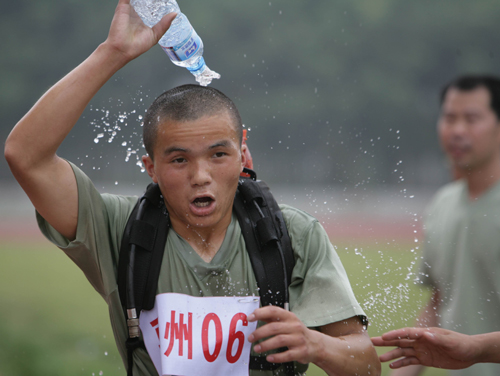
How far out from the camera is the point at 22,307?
1302cm

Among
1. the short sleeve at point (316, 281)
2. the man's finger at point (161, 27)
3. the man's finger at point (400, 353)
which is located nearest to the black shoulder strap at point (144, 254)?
the short sleeve at point (316, 281)

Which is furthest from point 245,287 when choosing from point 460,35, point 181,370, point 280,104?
point 460,35

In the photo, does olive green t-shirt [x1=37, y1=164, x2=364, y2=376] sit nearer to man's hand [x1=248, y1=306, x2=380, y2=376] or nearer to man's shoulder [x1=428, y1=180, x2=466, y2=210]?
man's hand [x1=248, y1=306, x2=380, y2=376]

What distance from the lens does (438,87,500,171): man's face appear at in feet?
11.8

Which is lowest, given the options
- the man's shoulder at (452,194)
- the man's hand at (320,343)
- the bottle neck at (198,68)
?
the man's hand at (320,343)

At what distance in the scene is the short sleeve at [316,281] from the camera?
2.73m

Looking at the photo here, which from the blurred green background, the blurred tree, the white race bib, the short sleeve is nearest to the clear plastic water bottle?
the short sleeve

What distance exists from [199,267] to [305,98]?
23.5 meters

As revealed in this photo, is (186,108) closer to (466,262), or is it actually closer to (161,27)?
(161,27)

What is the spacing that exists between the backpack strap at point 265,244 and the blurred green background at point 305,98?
45.9 feet

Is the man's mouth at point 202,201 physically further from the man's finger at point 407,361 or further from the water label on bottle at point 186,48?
the man's finger at point 407,361

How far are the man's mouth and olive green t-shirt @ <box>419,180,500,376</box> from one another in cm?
151

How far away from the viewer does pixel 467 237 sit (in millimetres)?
3410

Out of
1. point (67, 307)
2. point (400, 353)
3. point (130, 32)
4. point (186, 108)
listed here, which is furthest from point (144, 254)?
point (67, 307)
